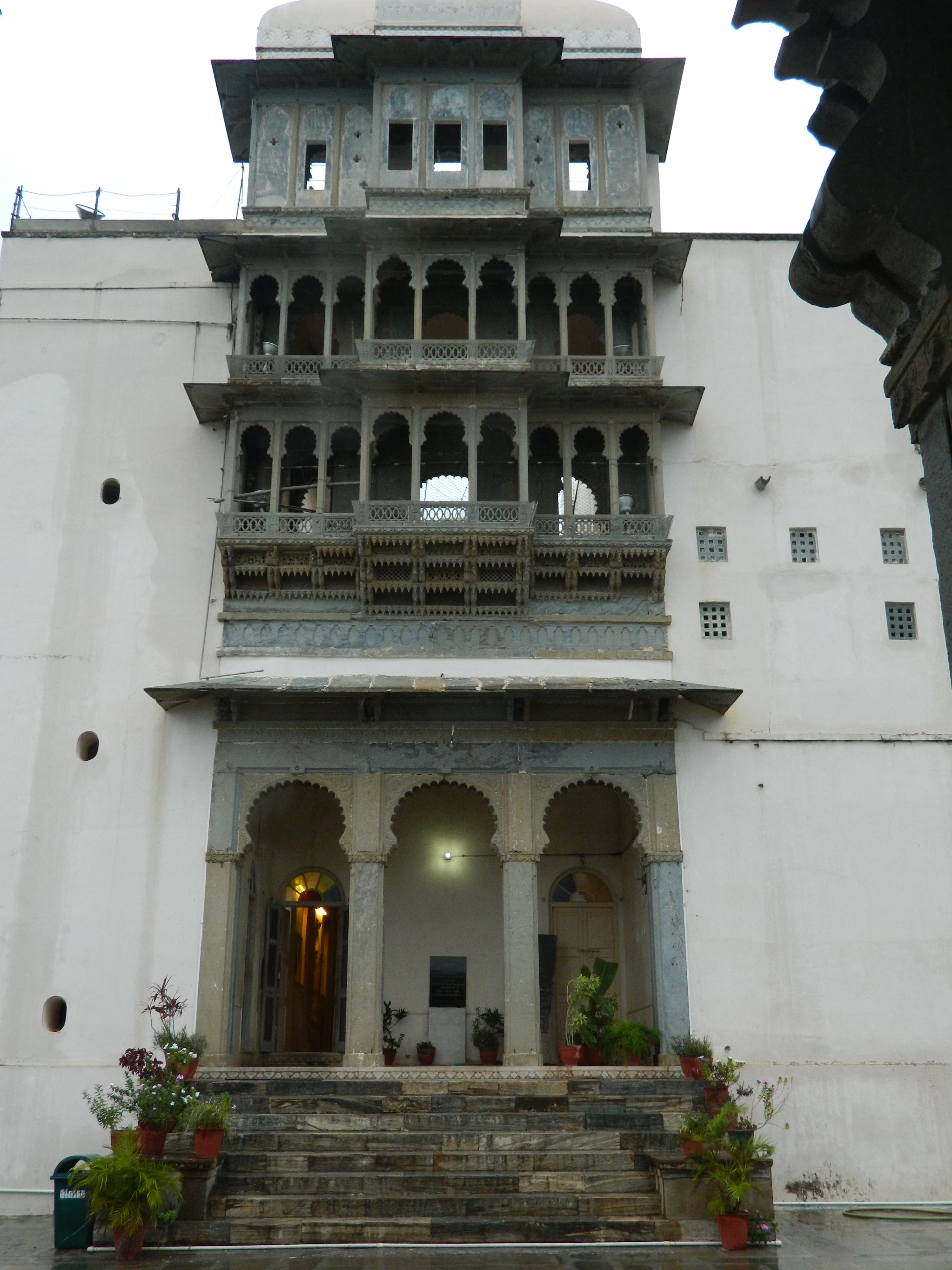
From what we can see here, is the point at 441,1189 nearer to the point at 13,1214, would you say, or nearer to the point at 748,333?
the point at 13,1214

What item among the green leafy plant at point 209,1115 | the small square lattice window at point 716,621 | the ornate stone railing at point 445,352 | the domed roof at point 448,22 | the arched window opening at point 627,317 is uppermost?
the domed roof at point 448,22

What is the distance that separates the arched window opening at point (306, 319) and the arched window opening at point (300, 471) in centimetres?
138

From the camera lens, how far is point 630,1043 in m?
16.9

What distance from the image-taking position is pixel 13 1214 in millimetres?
16078

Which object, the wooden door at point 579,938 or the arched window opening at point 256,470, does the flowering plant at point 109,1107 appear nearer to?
the wooden door at point 579,938

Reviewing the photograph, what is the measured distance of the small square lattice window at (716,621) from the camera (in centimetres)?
1942

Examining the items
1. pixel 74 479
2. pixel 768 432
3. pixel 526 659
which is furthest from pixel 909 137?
pixel 74 479

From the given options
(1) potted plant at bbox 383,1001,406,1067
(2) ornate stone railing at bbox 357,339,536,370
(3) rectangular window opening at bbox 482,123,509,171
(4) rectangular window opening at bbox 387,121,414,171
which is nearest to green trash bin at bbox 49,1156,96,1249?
(1) potted plant at bbox 383,1001,406,1067

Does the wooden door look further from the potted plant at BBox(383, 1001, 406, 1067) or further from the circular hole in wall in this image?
the circular hole in wall

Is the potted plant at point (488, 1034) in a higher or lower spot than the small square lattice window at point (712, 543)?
lower

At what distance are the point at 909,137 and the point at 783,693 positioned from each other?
14.8m

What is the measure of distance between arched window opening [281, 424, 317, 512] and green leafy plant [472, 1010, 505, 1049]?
9009 millimetres

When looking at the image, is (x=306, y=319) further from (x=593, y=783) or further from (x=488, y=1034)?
(x=488, y=1034)

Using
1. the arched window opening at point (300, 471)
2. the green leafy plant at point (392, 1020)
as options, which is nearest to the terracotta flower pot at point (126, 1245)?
the green leafy plant at point (392, 1020)
